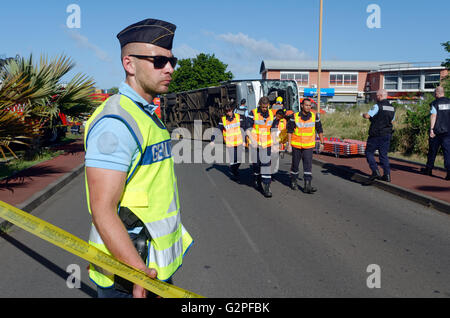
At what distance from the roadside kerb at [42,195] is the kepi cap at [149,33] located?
4.92 meters

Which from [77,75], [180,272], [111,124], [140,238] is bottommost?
[180,272]

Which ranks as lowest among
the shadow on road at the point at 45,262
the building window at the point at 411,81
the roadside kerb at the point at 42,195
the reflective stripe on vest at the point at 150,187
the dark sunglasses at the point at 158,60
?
the shadow on road at the point at 45,262

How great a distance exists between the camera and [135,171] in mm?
1633

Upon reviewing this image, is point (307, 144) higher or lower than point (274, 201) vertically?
higher

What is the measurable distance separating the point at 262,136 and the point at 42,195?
4.56 m

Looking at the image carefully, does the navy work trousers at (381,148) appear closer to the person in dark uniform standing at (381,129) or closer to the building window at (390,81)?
the person in dark uniform standing at (381,129)

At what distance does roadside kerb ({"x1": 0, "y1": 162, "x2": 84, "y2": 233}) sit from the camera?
19.8 feet

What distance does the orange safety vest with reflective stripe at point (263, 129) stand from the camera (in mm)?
→ 8742

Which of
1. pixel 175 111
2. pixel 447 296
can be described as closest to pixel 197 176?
pixel 447 296

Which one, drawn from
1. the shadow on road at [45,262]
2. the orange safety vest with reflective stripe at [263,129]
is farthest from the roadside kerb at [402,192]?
the shadow on road at [45,262]

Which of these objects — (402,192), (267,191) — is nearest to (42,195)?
(267,191)

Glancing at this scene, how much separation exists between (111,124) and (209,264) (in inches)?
131
